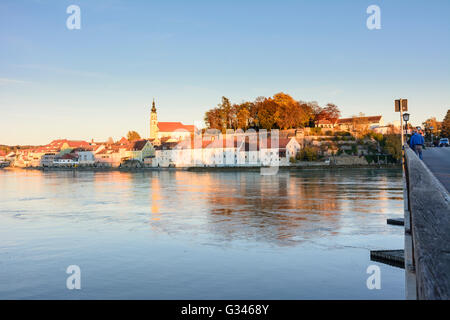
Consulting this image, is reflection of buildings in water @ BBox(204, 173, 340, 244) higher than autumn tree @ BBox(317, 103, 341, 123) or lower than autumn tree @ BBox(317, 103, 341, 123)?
lower

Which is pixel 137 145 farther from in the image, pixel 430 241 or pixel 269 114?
pixel 430 241

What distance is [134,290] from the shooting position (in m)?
12.1

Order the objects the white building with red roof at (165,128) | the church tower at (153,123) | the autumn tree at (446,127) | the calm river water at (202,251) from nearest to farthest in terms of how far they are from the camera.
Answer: the calm river water at (202,251), the autumn tree at (446,127), the white building with red roof at (165,128), the church tower at (153,123)

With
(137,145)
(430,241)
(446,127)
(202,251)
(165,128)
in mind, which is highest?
(165,128)

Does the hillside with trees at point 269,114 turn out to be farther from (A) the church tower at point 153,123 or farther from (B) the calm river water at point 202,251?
(B) the calm river water at point 202,251

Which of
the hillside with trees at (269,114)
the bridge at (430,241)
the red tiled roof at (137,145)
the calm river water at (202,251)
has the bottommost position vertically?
the calm river water at (202,251)

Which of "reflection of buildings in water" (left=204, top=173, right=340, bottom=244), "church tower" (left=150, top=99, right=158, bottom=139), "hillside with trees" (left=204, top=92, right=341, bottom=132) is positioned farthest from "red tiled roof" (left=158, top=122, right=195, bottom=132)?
"reflection of buildings in water" (left=204, top=173, right=340, bottom=244)

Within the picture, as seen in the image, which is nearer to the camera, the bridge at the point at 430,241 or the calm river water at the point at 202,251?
the bridge at the point at 430,241

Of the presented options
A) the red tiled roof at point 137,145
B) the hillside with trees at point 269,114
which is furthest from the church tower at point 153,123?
the hillside with trees at point 269,114

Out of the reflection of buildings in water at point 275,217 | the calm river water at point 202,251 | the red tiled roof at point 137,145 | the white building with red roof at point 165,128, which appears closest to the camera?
the calm river water at point 202,251

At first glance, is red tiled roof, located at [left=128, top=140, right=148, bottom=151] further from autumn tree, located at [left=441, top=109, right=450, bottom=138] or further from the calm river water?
the calm river water

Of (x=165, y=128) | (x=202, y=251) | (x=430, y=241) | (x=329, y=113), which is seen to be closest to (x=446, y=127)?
(x=329, y=113)
